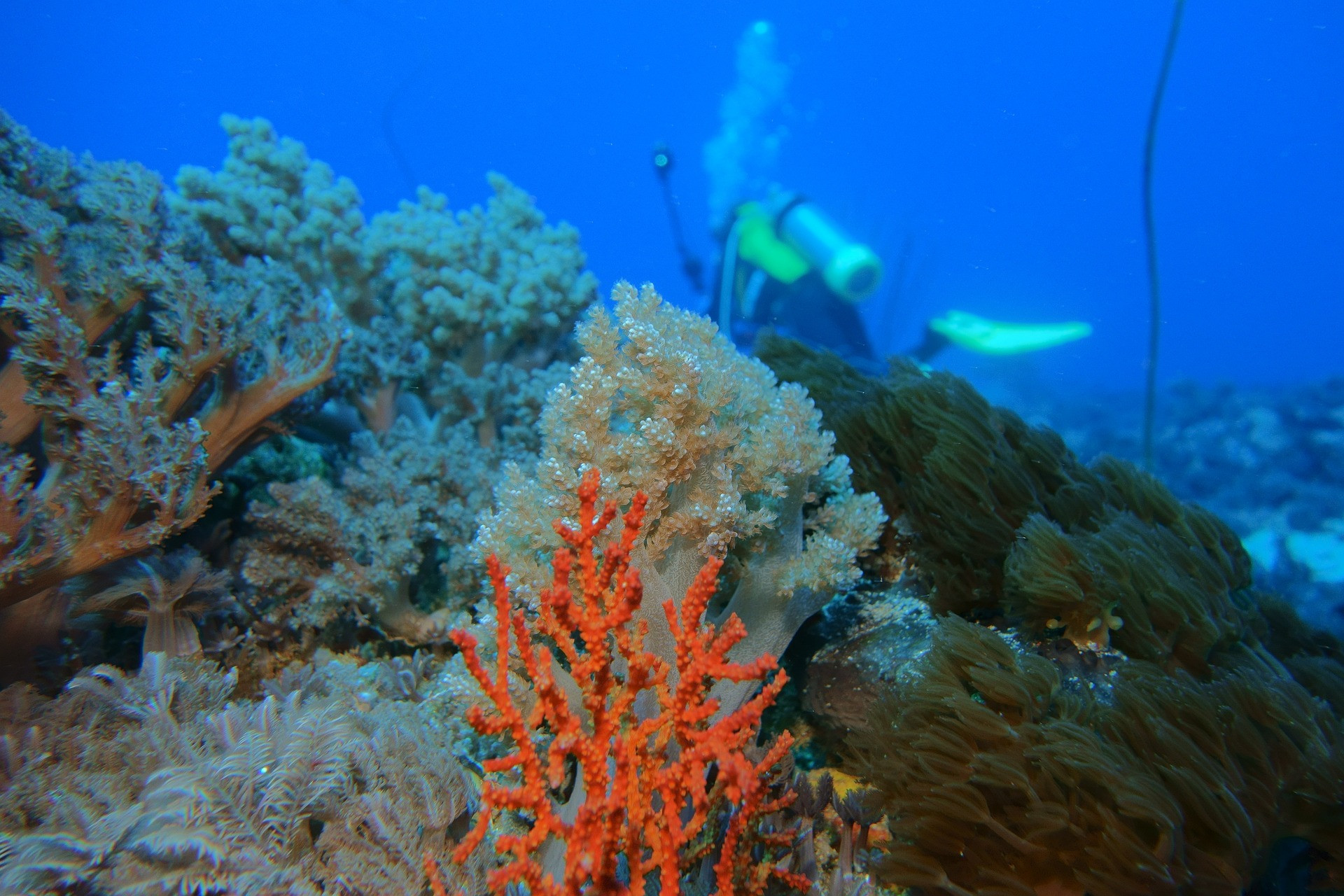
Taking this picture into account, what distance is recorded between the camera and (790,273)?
423 inches

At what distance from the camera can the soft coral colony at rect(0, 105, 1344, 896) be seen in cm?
155

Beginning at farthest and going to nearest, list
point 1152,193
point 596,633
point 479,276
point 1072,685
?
point 1152,193, point 479,276, point 1072,685, point 596,633

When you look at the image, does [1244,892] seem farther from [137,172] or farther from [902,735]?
[137,172]

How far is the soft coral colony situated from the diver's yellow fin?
10785mm

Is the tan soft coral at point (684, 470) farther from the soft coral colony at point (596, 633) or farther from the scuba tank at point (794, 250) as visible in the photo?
the scuba tank at point (794, 250)

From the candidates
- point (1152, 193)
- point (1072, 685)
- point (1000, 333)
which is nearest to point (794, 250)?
point (1000, 333)

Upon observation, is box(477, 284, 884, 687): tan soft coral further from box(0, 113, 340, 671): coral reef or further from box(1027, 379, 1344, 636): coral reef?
box(1027, 379, 1344, 636): coral reef

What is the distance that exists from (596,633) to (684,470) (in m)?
0.93

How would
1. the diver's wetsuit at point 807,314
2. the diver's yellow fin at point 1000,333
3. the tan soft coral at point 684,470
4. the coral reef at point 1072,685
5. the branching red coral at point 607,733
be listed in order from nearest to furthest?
the branching red coral at point 607,733 → the coral reef at point 1072,685 → the tan soft coral at point 684,470 → the diver's wetsuit at point 807,314 → the diver's yellow fin at point 1000,333

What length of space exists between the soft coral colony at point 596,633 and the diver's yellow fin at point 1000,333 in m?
10.8

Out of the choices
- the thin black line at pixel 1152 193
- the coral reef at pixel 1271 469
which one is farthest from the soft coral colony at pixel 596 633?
the thin black line at pixel 1152 193

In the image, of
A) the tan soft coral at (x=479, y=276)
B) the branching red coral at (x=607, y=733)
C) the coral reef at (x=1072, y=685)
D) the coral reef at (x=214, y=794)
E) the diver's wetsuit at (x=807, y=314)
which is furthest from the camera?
the diver's wetsuit at (x=807, y=314)

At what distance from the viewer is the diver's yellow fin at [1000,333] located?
13.3 metres

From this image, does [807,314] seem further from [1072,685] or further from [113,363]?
[113,363]
